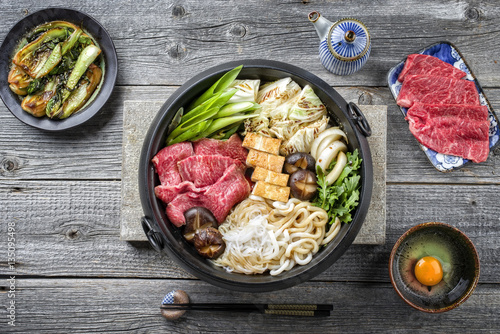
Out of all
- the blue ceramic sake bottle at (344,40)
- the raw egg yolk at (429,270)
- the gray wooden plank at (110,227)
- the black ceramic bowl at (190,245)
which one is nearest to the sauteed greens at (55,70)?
the gray wooden plank at (110,227)

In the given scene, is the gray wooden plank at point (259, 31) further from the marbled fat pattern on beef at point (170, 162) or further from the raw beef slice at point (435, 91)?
the marbled fat pattern on beef at point (170, 162)

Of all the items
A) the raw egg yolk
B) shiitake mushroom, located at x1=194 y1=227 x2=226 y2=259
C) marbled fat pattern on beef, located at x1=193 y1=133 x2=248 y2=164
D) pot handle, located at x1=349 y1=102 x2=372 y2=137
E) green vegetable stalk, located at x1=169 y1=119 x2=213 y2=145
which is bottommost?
the raw egg yolk

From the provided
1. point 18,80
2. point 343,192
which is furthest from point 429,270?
point 18,80

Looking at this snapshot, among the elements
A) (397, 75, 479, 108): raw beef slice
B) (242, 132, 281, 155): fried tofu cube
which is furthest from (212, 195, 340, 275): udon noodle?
(397, 75, 479, 108): raw beef slice

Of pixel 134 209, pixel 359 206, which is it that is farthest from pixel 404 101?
pixel 134 209

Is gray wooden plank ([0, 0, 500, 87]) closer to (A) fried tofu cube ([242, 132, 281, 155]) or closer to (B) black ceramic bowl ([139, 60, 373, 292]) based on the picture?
(B) black ceramic bowl ([139, 60, 373, 292])

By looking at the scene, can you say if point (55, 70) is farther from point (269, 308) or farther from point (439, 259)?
point (439, 259)
